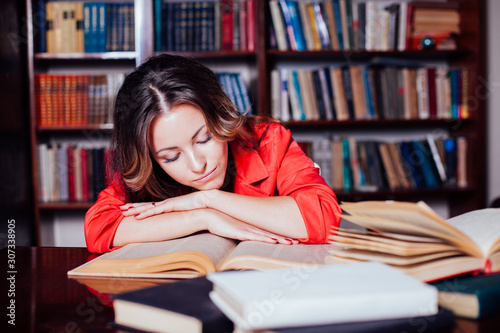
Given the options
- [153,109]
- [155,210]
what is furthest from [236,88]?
[155,210]

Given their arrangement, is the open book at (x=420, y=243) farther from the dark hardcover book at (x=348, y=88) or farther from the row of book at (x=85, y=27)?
the row of book at (x=85, y=27)

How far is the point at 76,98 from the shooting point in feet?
8.29

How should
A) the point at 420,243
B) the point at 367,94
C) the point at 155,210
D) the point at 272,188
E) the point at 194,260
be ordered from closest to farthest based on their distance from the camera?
the point at 420,243 < the point at 194,260 < the point at 155,210 < the point at 272,188 < the point at 367,94

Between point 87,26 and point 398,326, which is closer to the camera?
point 398,326

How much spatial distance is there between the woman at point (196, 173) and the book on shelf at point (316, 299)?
0.40m

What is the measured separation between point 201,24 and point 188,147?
162 centimetres

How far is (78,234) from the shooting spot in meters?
2.85

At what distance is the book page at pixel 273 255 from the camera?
25.6 inches

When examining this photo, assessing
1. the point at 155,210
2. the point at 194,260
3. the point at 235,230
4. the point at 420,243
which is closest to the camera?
the point at 420,243

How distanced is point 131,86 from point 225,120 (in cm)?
26

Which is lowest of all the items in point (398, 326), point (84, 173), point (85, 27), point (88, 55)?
point (84, 173)

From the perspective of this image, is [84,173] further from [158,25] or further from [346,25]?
[346,25]

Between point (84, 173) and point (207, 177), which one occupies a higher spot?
point (207, 177)

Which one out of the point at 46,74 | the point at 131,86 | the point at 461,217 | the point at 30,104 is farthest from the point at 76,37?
the point at 461,217
